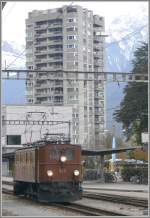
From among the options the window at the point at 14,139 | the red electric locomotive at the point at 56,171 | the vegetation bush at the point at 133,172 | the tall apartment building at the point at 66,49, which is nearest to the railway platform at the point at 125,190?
the red electric locomotive at the point at 56,171

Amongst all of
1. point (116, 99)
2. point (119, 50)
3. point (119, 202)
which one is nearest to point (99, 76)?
point (119, 202)

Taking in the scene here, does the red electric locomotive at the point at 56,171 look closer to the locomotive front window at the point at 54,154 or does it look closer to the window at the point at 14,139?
the locomotive front window at the point at 54,154

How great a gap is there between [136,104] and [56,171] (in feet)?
113

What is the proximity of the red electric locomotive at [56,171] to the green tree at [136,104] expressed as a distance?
31.7 meters

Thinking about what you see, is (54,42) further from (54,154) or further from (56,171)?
(56,171)

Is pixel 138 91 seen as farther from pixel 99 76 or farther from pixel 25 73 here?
pixel 25 73

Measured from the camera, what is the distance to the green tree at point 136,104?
56.9 metres

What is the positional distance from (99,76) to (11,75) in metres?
6.12

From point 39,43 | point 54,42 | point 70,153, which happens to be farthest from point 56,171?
point 54,42

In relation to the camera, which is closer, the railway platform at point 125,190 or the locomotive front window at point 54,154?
the locomotive front window at point 54,154

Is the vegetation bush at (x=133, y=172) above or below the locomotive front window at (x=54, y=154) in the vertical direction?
below

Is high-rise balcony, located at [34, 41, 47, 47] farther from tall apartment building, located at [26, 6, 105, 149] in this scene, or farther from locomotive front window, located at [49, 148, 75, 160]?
locomotive front window, located at [49, 148, 75, 160]

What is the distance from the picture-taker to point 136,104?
5772cm

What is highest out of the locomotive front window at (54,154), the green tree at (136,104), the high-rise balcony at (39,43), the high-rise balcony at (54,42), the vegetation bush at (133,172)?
the high-rise balcony at (54,42)
